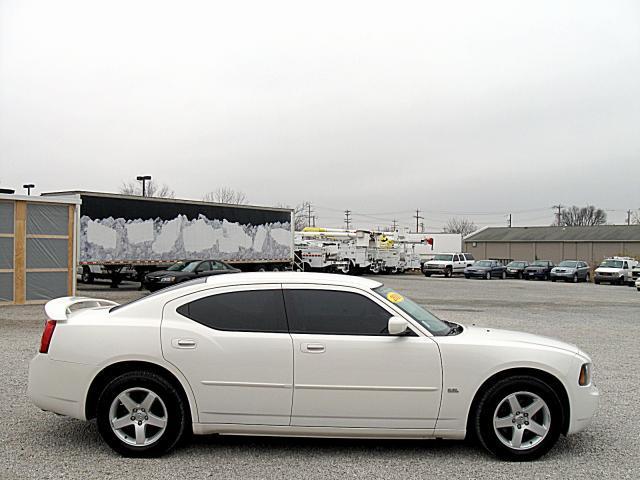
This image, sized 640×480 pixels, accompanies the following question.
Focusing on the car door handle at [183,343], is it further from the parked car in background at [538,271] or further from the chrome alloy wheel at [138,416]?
the parked car in background at [538,271]

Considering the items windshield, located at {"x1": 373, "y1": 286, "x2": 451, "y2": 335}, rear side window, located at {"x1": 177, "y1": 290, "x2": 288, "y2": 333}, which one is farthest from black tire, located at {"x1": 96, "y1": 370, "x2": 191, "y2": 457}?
windshield, located at {"x1": 373, "y1": 286, "x2": 451, "y2": 335}

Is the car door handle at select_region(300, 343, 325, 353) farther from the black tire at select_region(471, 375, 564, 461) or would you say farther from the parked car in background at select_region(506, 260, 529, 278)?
the parked car in background at select_region(506, 260, 529, 278)

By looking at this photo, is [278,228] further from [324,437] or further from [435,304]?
[324,437]

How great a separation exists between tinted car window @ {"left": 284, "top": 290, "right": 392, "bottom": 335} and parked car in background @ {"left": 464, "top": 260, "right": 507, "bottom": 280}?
41678 mm

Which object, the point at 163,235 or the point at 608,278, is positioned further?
the point at 608,278

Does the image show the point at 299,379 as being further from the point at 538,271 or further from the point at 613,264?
the point at 538,271

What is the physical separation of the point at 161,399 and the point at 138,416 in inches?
9.1

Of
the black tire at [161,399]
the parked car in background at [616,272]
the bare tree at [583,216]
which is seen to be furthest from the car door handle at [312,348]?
the bare tree at [583,216]

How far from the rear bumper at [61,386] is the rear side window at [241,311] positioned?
3.00 ft

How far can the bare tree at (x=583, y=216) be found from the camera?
394 feet

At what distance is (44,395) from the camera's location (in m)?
5.78

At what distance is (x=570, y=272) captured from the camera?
149ft

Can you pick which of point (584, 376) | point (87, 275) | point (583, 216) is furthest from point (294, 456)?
point (583, 216)

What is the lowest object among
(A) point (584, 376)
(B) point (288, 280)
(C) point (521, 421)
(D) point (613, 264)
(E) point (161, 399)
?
(C) point (521, 421)
